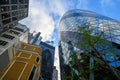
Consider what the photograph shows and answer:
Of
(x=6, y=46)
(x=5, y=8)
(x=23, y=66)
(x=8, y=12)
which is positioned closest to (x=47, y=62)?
(x=23, y=66)

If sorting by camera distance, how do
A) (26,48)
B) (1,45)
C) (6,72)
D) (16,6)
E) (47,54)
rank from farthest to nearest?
(47,54) → (26,48) → (16,6) → (6,72) → (1,45)

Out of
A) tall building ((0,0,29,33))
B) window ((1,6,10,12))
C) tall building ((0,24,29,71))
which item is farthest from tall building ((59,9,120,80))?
window ((1,6,10,12))

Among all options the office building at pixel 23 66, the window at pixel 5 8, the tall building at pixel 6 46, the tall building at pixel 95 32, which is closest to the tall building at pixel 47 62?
the tall building at pixel 95 32

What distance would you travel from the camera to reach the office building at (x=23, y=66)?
107 feet

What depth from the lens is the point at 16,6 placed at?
39188 millimetres

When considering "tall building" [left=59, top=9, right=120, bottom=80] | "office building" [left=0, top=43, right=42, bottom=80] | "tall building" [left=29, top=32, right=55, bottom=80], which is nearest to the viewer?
"tall building" [left=59, top=9, right=120, bottom=80]

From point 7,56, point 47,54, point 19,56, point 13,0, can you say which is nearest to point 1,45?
point 7,56

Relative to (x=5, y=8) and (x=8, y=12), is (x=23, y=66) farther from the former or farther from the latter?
(x=5, y=8)

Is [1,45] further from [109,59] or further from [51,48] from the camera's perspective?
[51,48]

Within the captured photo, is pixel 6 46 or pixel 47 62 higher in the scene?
pixel 6 46

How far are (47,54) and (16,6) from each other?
64721 millimetres

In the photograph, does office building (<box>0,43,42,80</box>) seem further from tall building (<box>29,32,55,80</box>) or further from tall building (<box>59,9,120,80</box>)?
tall building (<box>29,32,55,80</box>)

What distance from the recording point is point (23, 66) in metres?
36.3

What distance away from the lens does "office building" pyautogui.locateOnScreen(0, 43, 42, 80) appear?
3269cm
